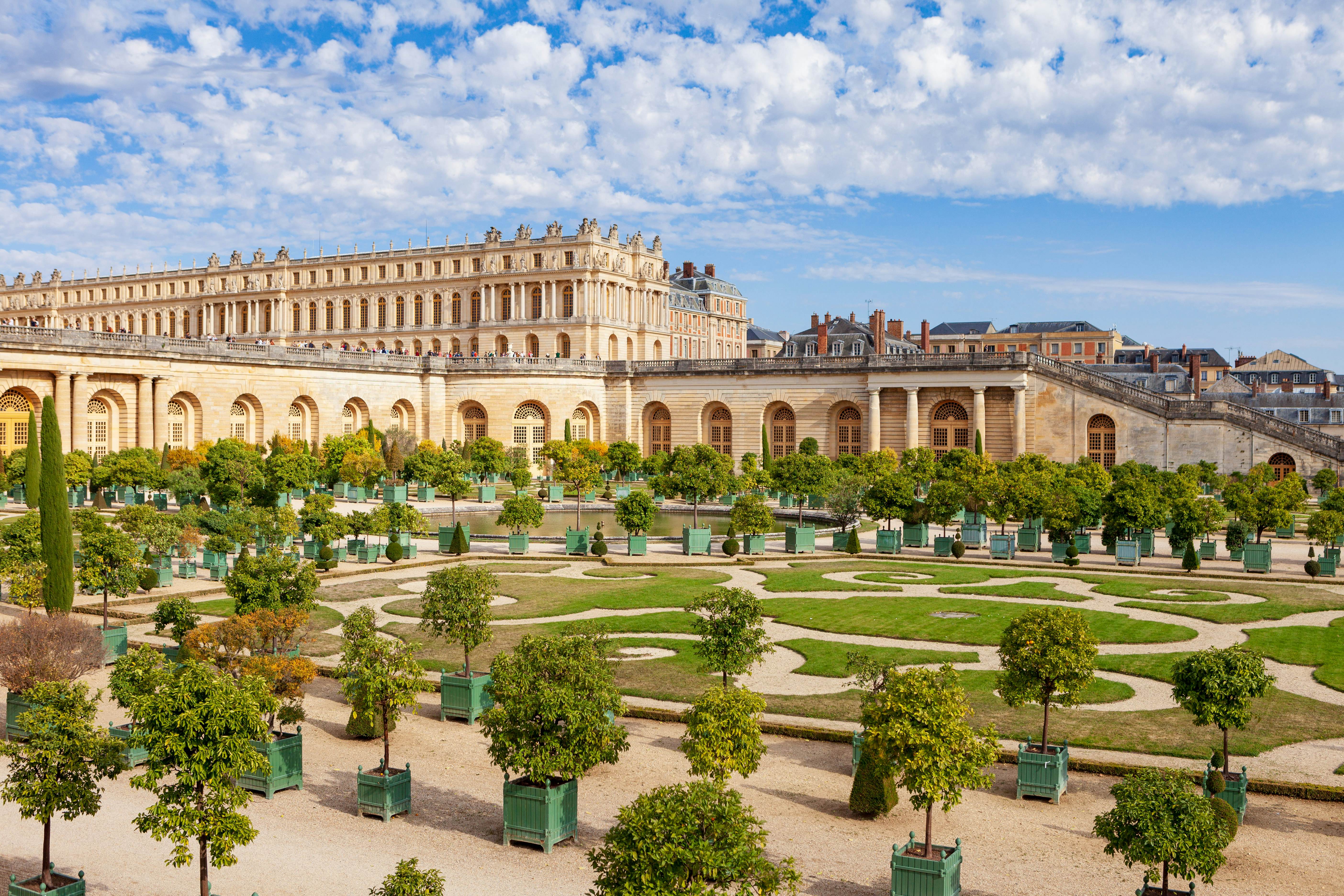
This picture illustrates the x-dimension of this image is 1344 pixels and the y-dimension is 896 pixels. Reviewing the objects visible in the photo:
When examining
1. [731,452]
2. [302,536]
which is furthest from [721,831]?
[731,452]

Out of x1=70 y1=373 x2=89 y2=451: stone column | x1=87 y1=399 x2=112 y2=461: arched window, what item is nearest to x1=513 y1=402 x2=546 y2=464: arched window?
x1=87 y1=399 x2=112 y2=461: arched window

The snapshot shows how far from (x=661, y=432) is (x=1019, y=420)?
77.2 ft

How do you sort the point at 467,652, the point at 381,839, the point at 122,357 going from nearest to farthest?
the point at 381,839, the point at 467,652, the point at 122,357

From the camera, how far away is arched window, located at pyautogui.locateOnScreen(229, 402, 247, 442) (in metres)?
63.6

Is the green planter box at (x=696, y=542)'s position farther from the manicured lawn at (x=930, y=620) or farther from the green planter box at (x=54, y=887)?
the green planter box at (x=54, y=887)

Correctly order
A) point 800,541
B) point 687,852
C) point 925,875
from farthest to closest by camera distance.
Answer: point 800,541
point 925,875
point 687,852

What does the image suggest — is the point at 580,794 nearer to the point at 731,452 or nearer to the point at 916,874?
the point at 916,874

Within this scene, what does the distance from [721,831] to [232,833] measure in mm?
5508

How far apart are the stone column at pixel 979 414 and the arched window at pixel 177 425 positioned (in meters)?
42.8

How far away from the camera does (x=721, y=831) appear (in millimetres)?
10258

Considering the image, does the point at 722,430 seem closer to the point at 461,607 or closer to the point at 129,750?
the point at 461,607

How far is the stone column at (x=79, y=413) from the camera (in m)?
54.9

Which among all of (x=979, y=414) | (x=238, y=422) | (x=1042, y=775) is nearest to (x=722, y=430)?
(x=979, y=414)

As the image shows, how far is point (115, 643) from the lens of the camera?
78.7ft
